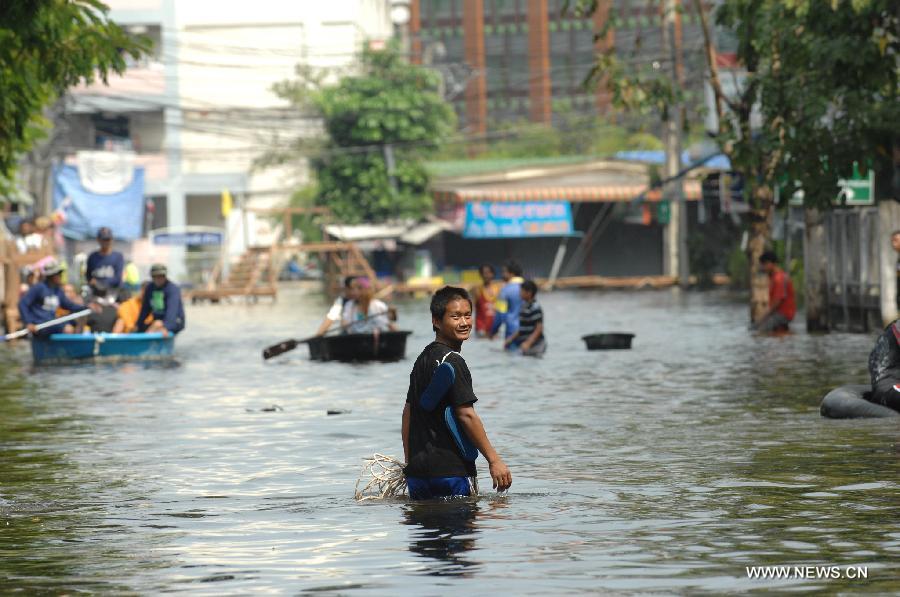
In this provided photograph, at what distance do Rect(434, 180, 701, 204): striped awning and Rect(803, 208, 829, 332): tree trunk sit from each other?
32.7m

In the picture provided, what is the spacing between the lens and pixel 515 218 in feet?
220

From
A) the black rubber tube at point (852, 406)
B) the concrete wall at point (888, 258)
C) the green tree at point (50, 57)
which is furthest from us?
the concrete wall at point (888, 258)

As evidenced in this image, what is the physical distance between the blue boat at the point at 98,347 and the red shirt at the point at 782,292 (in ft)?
33.3

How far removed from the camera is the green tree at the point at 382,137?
67625mm

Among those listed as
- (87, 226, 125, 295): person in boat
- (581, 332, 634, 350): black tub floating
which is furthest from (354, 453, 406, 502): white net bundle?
(87, 226, 125, 295): person in boat

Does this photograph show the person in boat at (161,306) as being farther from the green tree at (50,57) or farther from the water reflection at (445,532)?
the water reflection at (445,532)

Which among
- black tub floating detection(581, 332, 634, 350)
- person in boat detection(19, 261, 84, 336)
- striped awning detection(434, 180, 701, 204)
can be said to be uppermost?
striped awning detection(434, 180, 701, 204)

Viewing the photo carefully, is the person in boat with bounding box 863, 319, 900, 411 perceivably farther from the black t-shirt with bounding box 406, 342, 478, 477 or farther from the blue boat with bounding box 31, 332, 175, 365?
the blue boat with bounding box 31, 332, 175, 365

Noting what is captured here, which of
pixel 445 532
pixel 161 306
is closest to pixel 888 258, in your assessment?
pixel 161 306

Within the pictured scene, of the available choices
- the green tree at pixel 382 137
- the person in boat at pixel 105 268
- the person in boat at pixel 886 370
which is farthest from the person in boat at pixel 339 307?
the green tree at pixel 382 137

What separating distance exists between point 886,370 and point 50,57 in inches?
391

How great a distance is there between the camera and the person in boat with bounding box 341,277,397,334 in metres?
26.7

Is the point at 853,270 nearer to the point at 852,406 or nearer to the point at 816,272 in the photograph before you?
the point at 816,272

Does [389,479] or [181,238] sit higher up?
[181,238]
